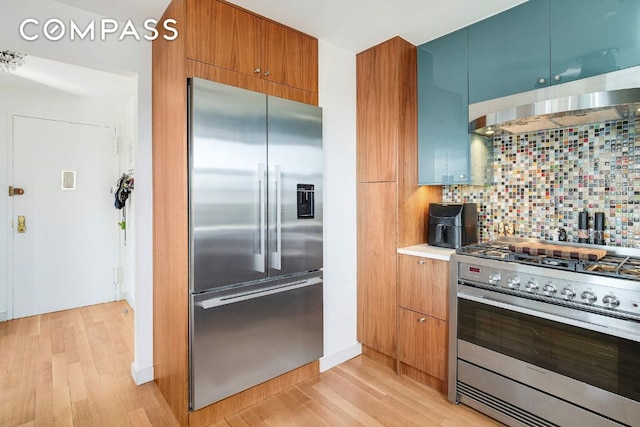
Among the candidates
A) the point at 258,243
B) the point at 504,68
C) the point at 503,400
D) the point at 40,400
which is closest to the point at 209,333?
the point at 258,243

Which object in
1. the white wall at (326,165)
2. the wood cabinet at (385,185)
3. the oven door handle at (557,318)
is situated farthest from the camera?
the wood cabinet at (385,185)

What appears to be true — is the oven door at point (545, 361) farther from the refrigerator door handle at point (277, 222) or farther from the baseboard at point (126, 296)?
the baseboard at point (126, 296)

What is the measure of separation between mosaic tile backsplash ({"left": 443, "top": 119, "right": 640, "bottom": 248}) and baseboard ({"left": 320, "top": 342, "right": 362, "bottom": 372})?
1405mm

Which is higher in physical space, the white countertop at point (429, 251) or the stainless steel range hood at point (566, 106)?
the stainless steel range hood at point (566, 106)

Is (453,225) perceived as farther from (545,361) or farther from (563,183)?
(545,361)

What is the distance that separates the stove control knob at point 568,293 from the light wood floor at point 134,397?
2.94 feet

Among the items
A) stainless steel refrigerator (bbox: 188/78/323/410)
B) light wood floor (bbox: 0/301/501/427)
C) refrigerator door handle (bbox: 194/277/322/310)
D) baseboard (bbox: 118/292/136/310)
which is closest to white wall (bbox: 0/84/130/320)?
light wood floor (bbox: 0/301/501/427)

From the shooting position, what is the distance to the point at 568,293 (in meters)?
1.66

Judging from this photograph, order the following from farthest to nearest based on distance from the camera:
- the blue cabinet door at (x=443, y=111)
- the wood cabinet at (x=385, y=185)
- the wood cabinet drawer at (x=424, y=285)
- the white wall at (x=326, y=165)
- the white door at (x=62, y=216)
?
the white door at (x=62, y=216) < the wood cabinet at (x=385, y=185) < the blue cabinet door at (x=443, y=111) < the wood cabinet drawer at (x=424, y=285) < the white wall at (x=326, y=165)

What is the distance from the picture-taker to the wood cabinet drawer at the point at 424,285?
2.22 metres

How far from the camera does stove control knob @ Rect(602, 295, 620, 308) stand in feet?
4.99

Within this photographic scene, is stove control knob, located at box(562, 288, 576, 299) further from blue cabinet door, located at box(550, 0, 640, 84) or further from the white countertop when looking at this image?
blue cabinet door, located at box(550, 0, 640, 84)

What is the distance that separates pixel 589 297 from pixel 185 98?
2312mm

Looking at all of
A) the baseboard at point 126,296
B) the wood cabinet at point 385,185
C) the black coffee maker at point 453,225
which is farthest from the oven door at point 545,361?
the baseboard at point 126,296
